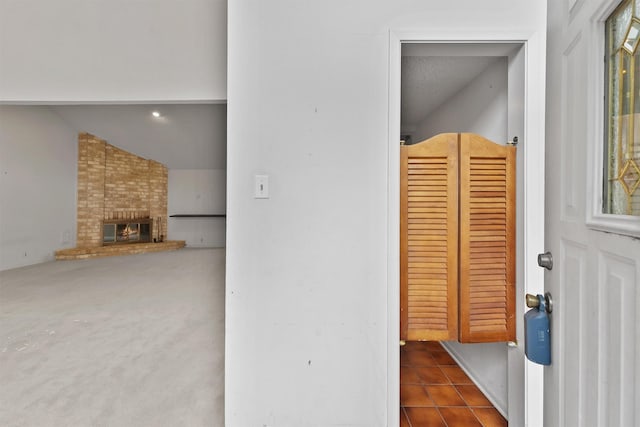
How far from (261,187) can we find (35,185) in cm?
599

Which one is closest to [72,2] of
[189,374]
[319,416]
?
[189,374]

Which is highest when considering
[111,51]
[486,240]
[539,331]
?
[111,51]

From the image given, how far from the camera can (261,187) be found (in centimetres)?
140

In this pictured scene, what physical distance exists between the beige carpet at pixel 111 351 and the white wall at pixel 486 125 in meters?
1.57

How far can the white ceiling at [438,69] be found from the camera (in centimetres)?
146

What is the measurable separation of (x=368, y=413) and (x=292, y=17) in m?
1.90

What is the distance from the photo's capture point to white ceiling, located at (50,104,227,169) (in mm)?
5340

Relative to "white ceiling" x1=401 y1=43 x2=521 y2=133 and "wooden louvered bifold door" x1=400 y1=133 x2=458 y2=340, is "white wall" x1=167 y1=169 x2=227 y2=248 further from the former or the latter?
"wooden louvered bifold door" x1=400 y1=133 x2=458 y2=340

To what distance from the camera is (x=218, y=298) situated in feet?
11.5

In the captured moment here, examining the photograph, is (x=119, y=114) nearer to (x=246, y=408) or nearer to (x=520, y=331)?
(x=246, y=408)

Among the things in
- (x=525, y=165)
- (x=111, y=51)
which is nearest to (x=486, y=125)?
(x=525, y=165)

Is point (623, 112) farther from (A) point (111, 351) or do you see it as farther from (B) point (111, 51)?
(B) point (111, 51)

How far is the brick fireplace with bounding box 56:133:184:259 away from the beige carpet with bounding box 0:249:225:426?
6.60 feet

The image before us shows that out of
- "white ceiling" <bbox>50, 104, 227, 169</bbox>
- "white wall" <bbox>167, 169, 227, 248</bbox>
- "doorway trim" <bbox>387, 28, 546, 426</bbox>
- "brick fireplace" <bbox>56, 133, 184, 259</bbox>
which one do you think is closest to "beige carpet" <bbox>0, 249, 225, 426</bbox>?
"doorway trim" <bbox>387, 28, 546, 426</bbox>
